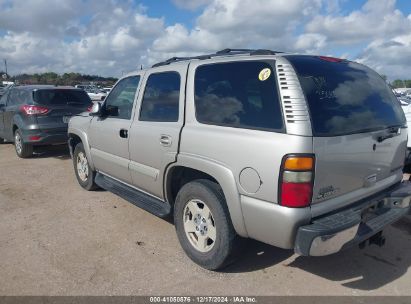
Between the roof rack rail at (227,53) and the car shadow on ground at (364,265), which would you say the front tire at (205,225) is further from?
the roof rack rail at (227,53)

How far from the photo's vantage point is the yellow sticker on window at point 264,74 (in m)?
3.01

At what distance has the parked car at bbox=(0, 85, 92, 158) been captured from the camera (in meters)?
8.46

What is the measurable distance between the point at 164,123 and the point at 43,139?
5593 millimetres

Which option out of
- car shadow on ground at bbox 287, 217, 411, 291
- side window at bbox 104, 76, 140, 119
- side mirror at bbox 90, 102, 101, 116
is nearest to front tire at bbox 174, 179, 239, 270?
car shadow on ground at bbox 287, 217, 411, 291

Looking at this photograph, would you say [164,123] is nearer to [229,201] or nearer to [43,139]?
[229,201]

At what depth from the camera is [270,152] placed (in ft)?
9.18

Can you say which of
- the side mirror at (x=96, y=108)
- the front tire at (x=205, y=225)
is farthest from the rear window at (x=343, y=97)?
the side mirror at (x=96, y=108)

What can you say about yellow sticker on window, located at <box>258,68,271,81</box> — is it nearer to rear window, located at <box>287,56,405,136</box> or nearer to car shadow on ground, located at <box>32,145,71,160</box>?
rear window, located at <box>287,56,405,136</box>

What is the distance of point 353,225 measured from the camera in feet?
9.46

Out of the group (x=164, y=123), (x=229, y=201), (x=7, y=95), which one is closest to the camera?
(x=229, y=201)

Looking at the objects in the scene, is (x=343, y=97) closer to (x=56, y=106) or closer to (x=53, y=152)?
(x=56, y=106)

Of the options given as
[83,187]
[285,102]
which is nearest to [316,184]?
[285,102]

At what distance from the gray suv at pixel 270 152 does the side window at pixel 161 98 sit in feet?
0.04

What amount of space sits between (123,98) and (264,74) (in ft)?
7.71
